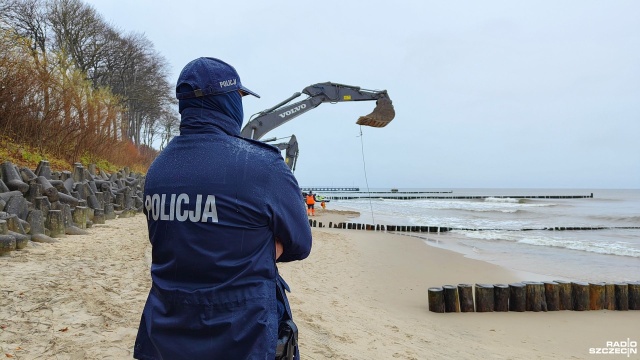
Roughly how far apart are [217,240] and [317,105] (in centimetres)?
1033

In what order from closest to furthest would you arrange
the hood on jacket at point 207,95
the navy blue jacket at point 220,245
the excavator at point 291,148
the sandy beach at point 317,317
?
the navy blue jacket at point 220,245, the hood on jacket at point 207,95, the sandy beach at point 317,317, the excavator at point 291,148

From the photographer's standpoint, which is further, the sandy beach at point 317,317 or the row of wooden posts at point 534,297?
the row of wooden posts at point 534,297

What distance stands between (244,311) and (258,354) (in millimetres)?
154

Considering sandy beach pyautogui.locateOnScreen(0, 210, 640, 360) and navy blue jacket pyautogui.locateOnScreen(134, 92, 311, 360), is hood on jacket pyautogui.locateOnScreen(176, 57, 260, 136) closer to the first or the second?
navy blue jacket pyautogui.locateOnScreen(134, 92, 311, 360)

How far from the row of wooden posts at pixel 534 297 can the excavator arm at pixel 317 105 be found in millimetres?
5534

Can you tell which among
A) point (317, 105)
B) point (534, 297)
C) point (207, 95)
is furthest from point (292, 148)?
point (207, 95)

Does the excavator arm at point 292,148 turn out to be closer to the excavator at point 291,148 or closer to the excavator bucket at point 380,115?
the excavator at point 291,148

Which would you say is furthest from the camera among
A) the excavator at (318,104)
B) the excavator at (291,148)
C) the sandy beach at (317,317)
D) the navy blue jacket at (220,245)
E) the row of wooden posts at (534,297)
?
the excavator at (291,148)

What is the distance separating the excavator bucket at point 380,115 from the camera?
11.4 meters

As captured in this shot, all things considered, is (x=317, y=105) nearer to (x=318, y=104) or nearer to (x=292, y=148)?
(x=318, y=104)

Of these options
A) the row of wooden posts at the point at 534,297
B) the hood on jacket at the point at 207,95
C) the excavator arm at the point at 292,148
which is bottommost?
the row of wooden posts at the point at 534,297

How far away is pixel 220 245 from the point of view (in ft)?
5.28

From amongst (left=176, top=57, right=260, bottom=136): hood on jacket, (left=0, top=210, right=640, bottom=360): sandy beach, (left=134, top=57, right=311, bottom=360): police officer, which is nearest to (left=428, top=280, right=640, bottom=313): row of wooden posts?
(left=0, top=210, right=640, bottom=360): sandy beach

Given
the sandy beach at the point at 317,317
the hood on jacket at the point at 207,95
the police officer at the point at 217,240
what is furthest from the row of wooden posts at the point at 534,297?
the hood on jacket at the point at 207,95
